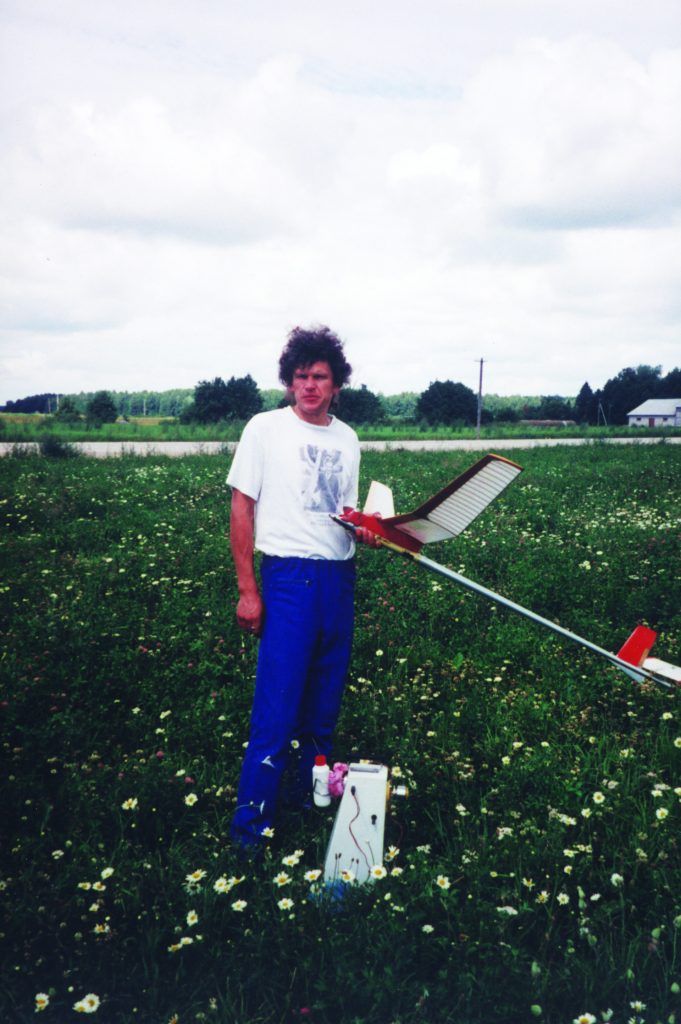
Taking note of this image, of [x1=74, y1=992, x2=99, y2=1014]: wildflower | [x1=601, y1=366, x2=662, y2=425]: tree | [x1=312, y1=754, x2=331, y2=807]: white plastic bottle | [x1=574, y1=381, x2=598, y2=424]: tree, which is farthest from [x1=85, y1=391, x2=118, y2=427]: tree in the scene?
[x1=601, y1=366, x2=662, y2=425]: tree

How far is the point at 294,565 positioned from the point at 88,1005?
1590 millimetres

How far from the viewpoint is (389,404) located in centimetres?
7600

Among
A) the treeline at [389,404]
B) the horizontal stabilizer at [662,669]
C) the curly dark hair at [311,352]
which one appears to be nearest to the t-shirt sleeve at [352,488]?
the curly dark hair at [311,352]

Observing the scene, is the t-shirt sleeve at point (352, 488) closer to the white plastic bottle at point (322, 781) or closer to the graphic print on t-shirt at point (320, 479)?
the graphic print on t-shirt at point (320, 479)

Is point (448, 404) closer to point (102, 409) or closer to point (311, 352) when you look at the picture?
point (102, 409)

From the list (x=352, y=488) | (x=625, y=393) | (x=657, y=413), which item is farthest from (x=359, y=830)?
(x=657, y=413)

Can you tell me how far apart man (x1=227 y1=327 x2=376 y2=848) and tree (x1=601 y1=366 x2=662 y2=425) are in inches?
3220

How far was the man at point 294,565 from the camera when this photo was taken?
284cm

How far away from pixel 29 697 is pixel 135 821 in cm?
139

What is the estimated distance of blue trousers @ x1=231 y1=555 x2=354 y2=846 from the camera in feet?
9.30

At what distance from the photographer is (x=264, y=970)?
7.54 ft

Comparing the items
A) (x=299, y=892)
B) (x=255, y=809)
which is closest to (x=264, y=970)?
(x=299, y=892)

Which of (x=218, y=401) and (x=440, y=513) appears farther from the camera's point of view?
(x=218, y=401)

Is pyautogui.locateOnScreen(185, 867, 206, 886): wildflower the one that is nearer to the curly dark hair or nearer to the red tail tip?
the curly dark hair
